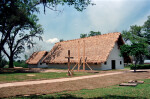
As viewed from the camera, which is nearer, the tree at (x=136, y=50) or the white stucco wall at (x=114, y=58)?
the tree at (x=136, y=50)

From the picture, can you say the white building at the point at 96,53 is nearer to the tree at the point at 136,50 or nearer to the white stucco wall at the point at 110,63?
the white stucco wall at the point at 110,63

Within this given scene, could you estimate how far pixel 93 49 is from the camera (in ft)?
93.1

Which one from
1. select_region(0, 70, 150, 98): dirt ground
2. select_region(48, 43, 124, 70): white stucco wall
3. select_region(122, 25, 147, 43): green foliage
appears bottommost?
select_region(0, 70, 150, 98): dirt ground

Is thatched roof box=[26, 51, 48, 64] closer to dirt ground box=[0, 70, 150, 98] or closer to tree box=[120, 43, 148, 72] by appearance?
tree box=[120, 43, 148, 72]

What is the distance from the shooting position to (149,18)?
54.4 metres

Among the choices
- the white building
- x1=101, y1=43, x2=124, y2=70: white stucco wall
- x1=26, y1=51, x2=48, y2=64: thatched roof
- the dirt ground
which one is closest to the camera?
the dirt ground

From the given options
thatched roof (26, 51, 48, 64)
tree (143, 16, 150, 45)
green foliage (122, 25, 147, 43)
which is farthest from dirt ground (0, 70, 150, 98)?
tree (143, 16, 150, 45)

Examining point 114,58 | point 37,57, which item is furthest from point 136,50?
point 37,57

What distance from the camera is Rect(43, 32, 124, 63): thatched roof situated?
1021 inches

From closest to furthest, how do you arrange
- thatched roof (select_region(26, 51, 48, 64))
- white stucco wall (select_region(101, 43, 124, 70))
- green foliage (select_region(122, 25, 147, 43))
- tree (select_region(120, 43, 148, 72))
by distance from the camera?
tree (select_region(120, 43, 148, 72)) < white stucco wall (select_region(101, 43, 124, 70)) < thatched roof (select_region(26, 51, 48, 64)) < green foliage (select_region(122, 25, 147, 43))

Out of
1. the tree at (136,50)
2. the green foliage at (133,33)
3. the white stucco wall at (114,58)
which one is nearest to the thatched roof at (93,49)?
the white stucco wall at (114,58)

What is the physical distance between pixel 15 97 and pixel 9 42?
3406 cm

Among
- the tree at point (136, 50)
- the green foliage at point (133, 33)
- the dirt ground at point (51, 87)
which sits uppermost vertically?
the green foliage at point (133, 33)

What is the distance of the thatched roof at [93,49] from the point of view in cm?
2594
